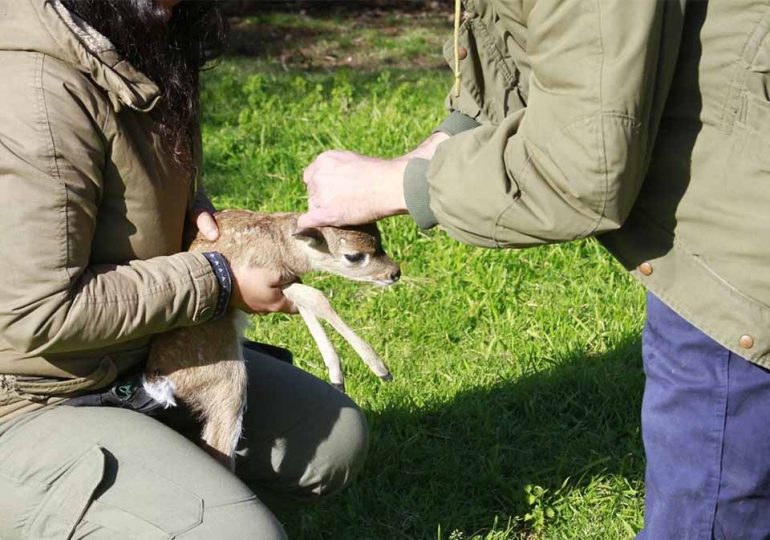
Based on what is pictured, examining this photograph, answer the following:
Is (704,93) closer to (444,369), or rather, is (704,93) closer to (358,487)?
(358,487)

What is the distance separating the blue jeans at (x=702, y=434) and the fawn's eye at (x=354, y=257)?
0.88m

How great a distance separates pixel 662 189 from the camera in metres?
2.40

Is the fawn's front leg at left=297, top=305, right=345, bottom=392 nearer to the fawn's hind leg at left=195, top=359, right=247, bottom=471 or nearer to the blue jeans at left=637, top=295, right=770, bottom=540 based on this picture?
the fawn's hind leg at left=195, top=359, right=247, bottom=471

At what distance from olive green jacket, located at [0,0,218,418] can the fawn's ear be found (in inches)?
13.7

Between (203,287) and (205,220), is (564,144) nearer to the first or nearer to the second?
(203,287)

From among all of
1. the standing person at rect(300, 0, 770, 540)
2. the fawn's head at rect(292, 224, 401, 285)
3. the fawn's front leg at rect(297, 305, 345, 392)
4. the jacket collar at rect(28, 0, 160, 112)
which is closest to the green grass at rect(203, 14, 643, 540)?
the fawn's front leg at rect(297, 305, 345, 392)

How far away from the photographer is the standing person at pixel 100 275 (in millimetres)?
2564

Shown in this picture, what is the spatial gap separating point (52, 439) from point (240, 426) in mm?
526

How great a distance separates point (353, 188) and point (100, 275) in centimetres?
63

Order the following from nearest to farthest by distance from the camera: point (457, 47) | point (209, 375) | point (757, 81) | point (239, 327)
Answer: point (757, 81)
point (457, 47)
point (209, 375)
point (239, 327)

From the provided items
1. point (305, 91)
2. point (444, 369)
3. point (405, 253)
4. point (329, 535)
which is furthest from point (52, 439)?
point (305, 91)

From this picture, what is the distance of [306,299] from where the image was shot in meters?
3.13

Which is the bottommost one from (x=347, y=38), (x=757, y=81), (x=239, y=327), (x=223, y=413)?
(x=347, y=38)

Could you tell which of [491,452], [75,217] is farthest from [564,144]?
[491,452]
